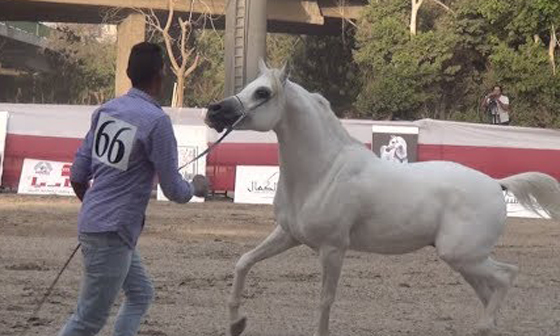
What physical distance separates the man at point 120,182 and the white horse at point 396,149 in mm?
15816

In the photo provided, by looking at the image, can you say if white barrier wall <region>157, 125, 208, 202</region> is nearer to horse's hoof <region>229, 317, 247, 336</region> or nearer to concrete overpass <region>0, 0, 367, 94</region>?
horse's hoof <region>229, 317, 247, 336</region>

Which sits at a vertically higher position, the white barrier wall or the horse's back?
the horse's back

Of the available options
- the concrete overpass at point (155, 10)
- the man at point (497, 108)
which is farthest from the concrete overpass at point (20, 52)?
the man at point (497, 108)

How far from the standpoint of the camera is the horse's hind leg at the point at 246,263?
7.78 metres

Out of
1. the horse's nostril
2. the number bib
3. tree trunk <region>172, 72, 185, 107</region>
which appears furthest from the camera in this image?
tree trunk <region>172, 72, 185, 107</region>

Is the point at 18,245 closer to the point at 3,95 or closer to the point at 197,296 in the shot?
the point at 197,296

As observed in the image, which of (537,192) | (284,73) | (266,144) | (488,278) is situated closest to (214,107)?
(284,73)

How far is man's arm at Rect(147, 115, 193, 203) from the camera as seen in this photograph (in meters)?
5.57

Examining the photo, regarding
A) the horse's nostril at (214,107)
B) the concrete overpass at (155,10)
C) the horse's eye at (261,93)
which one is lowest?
the horse's nostril at (214,107)

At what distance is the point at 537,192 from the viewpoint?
8883 millimetres

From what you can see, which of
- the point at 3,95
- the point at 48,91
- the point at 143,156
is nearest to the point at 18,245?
the point at 143,156

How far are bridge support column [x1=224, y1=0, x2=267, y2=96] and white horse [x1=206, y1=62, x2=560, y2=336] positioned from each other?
2301 centimetres

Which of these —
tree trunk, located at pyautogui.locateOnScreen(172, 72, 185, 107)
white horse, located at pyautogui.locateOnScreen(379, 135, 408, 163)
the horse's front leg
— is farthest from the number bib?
tree trunk, located at pyautogui.locateOnScreen(172, 72, 185, 107)

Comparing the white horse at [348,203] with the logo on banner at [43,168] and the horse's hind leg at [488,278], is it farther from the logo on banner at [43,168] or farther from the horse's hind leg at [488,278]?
the logo on banner at [43,168]
